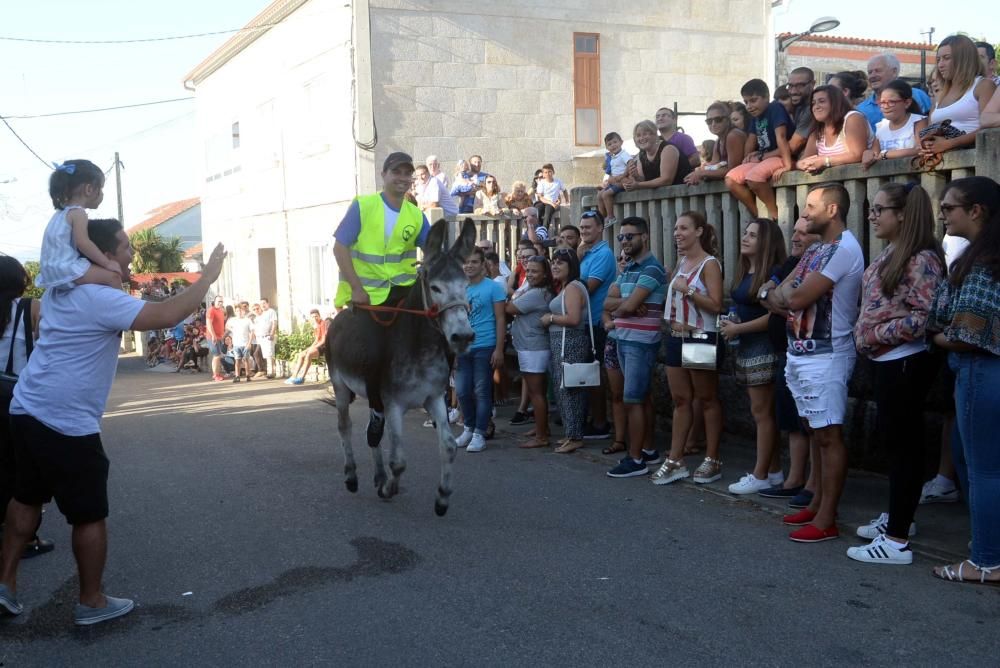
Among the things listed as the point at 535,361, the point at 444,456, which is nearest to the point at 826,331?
the point at 444,456

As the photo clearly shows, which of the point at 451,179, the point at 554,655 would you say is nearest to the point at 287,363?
the point at 451,179

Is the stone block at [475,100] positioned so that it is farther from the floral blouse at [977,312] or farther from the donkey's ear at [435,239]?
the floral blouse at [977,312]

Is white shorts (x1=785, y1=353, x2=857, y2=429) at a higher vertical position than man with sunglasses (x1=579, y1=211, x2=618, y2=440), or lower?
lower

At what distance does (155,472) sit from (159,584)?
4.10 meters

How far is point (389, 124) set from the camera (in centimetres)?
1903

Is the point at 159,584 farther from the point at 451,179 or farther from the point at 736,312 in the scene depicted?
the point at 451,179

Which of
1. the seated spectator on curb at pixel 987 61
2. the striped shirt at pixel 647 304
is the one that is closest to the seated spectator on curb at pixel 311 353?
the striped shirt at pixel 647 304

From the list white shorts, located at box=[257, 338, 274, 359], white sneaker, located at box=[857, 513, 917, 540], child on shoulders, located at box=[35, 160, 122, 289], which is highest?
child on shoulders, located at box=[35, 160, 122, 289]

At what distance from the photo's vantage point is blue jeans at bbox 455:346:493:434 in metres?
10.3

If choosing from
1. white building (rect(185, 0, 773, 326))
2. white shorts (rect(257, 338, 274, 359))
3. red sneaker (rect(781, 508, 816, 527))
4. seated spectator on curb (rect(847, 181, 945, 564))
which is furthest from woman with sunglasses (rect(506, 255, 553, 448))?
white shorts (rect(257, 338, 274, 359))

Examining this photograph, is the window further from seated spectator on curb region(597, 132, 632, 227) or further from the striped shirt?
the striped shirt

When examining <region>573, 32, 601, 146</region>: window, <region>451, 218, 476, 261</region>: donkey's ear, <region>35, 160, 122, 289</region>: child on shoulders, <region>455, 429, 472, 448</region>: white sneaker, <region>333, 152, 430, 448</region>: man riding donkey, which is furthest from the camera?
<region>573, 32, 601, 146</region>: window

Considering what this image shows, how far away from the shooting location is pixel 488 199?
629 inches

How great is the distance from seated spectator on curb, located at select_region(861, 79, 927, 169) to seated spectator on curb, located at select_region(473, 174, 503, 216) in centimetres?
836
